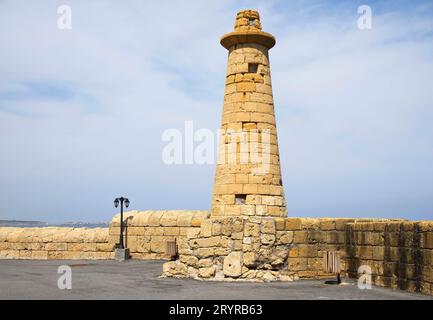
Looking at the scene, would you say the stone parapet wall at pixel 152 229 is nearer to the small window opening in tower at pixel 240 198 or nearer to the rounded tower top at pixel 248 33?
the small window opening in tower at pixel 240 198

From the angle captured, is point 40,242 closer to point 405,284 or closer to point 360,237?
point 360,237

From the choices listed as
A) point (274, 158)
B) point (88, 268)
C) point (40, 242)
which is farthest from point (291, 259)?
point (40, 242)

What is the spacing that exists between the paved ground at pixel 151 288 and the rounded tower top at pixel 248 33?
6.77 m

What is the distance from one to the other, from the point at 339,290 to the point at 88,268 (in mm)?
8678

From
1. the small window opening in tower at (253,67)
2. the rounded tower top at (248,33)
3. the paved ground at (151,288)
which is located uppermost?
the rounded tower top at (248,33)

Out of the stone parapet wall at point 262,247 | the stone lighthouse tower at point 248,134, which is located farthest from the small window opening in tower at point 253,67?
the stone parapet wall at point 262,247

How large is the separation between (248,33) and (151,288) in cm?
746

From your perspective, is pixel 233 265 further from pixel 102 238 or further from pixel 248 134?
pixel 102 238

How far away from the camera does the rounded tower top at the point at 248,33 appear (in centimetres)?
1455

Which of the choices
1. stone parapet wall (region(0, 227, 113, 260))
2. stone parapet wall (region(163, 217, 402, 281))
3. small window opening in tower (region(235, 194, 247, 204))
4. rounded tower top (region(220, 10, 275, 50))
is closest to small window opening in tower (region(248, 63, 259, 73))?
rounded tower top (region(220, 10, 275, 50))

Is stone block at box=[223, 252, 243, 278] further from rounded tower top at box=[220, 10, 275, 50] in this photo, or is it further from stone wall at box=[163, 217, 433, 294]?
rounded tower top at box=[220, 10, 275, 50]

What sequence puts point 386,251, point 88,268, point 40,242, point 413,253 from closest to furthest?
1. point 413,253
2. point 386,251
3. point 88,268
4. point 40,242

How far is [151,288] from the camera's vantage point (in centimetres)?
1177

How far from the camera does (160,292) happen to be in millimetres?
11062
